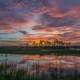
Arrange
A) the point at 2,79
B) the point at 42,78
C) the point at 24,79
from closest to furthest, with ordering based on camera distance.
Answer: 1. the point at 2,79
2. the point at 24,79
3. the point at 42,78

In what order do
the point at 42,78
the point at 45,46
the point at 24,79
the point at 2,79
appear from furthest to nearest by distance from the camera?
1. the point at 45,46
2. the point at 42,78
3. the point at 24,79
4. the point at 2,79

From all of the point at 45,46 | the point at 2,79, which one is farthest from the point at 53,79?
the point at 45,46

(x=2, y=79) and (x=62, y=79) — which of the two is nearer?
(x=2, y=79)

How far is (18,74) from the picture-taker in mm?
23609

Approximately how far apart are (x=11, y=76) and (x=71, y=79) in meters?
5.85

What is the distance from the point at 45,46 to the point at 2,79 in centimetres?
13722

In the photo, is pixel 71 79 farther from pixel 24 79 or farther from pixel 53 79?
pixel 24 79

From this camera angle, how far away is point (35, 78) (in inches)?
910

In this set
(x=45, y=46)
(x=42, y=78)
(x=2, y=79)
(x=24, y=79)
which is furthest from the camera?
(x=45, y=46)

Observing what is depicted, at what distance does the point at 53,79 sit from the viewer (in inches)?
939

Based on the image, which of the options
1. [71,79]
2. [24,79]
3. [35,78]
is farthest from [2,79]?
[71,79]

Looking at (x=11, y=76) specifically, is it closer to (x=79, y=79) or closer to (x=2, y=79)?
(x=2, y=79)

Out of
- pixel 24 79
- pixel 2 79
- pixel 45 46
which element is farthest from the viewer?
pixel 45 46

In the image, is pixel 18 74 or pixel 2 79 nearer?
pixel 2 79
